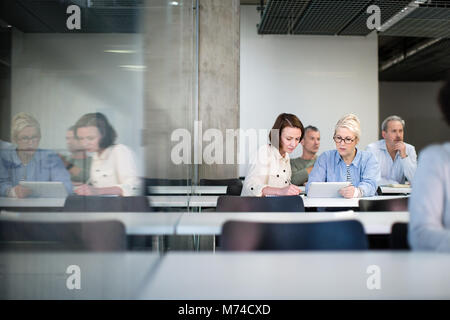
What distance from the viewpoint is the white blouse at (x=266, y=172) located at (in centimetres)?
311

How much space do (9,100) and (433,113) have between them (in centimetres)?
138

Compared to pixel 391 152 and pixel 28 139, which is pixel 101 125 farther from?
pixel 391 152

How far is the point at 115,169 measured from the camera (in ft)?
2.02

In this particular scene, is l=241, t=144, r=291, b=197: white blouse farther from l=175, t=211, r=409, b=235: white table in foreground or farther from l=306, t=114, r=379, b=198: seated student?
l=175, t=211, r=409, b=235: white table in foreground

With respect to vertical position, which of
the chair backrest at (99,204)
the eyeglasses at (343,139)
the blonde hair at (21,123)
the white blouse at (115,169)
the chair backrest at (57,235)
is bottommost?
the chair backrest at (57,235)

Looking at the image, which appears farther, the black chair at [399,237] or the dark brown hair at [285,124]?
the dark brown hair at [285,124]

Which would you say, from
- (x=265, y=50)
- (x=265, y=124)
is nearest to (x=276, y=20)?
(x=265, y=50)

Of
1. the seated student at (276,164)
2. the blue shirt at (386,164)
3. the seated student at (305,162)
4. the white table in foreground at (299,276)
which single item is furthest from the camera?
the seated student at (305,162)

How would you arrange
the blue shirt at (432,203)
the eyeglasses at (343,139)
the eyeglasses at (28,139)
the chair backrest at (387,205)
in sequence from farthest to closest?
the eyeglasses at (343,139) < the chair backrest at (387,205) < the blue shirt at (432,203) < the eyeglasses at (28,139)

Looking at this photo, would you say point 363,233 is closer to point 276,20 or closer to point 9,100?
point 9,100

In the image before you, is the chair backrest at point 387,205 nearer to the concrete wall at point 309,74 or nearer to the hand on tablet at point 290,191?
the hand on tablet at point 290,191

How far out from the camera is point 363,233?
1.21 meters

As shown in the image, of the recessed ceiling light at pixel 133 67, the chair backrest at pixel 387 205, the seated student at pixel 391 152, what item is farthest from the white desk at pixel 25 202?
the seated student at pixel 391 152

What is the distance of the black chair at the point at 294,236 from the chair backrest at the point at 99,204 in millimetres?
443
